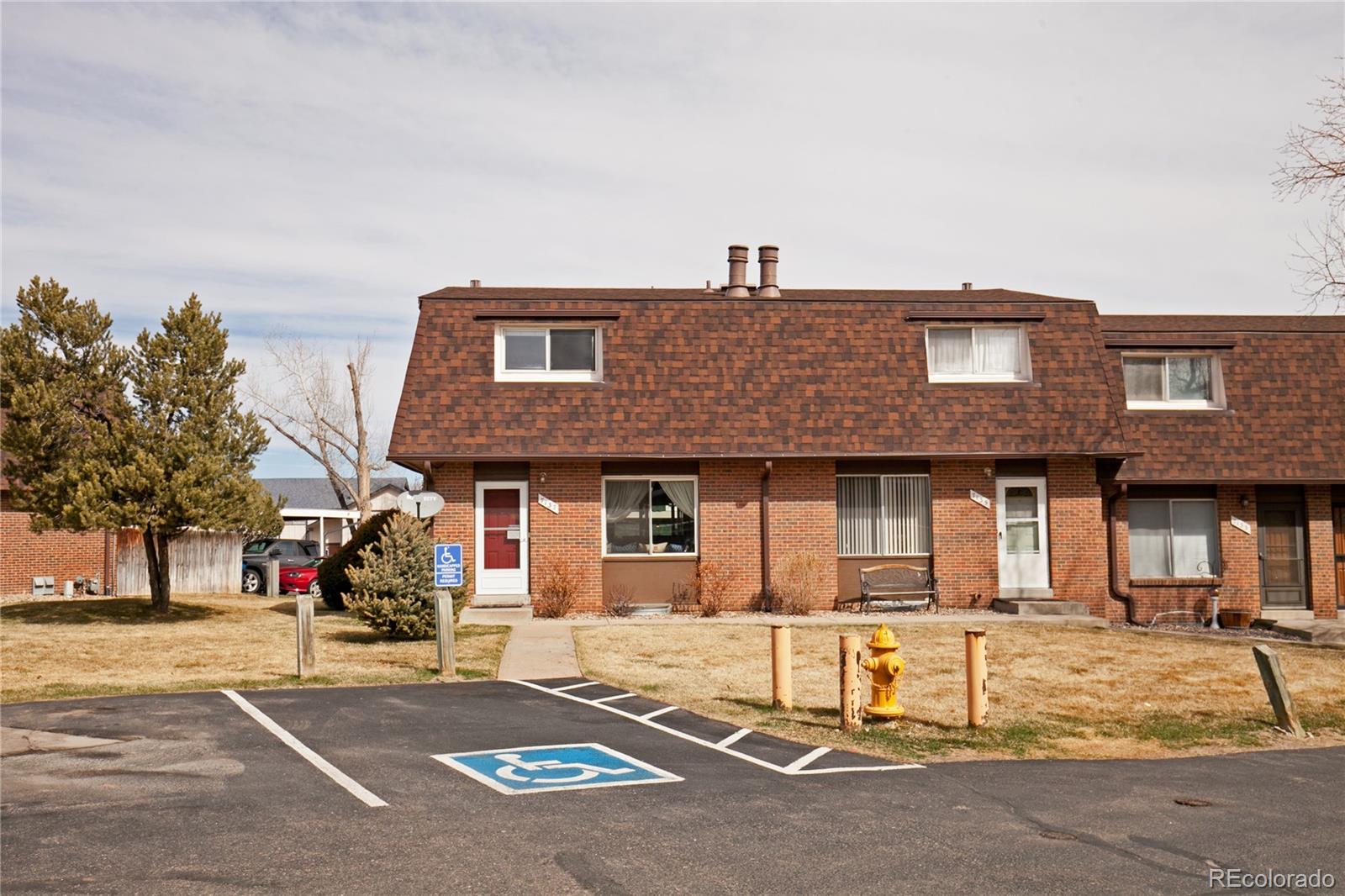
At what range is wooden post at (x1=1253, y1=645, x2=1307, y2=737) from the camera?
12.5 m

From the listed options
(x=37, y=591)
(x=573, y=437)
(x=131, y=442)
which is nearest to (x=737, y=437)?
(x=573, y=437)

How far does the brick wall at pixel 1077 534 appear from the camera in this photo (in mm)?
→ 23016

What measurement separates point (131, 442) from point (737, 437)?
1077 centimetres

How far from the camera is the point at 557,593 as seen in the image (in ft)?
71.8

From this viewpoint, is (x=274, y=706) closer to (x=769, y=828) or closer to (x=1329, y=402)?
(x=769, y=828)

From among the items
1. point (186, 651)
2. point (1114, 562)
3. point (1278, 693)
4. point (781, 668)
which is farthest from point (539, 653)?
point (1114, 562)

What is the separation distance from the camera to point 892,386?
23391 mm

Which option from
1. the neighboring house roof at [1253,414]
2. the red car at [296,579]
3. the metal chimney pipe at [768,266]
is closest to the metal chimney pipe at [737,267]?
the metal chimney pipe at [768,266]

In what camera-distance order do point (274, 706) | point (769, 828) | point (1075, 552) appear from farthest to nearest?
point (1075, 552) < point (274, 706) < point (769, 828)

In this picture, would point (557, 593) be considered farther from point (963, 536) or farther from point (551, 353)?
point (963, 536)

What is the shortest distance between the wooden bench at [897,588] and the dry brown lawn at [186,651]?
272 inches

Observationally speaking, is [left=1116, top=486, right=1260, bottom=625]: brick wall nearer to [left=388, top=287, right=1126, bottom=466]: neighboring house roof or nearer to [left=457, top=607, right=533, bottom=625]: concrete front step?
[left=388, top=287, right=1126, bottom=466]: neighboring house roof

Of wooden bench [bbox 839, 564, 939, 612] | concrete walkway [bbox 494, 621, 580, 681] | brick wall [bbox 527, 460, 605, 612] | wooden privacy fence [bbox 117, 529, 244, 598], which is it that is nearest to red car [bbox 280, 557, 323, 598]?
wooden privacy fence [bbox 117, 529, 244, 598]

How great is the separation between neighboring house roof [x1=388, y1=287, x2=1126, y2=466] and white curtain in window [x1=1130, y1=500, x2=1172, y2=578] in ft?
8.21
